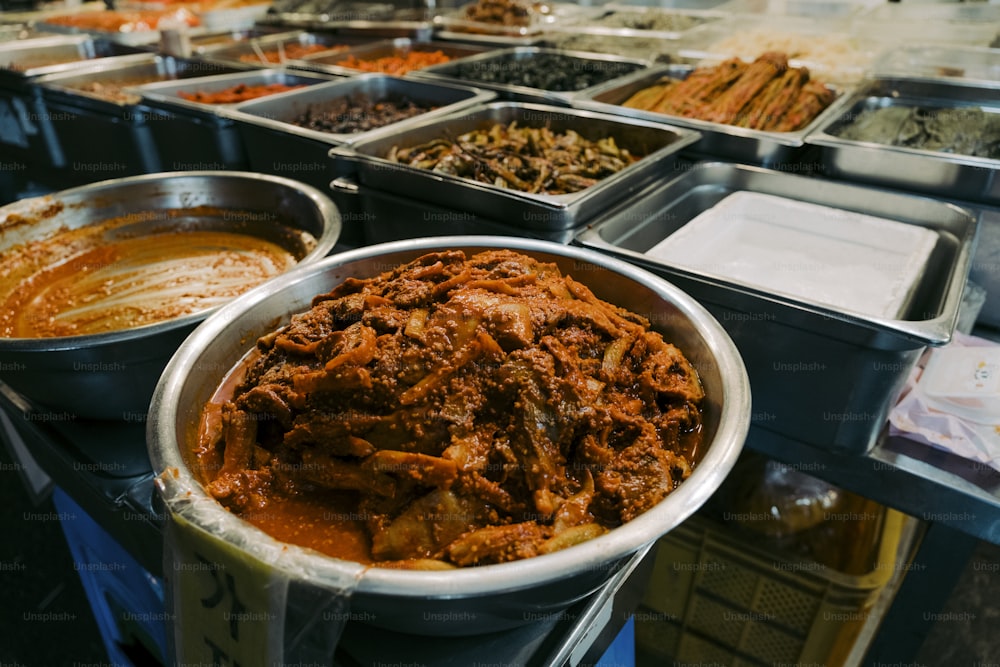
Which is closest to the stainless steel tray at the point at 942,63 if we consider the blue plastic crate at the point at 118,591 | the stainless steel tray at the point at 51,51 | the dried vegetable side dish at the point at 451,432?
the dried vegetable side dish at the point at 451,432

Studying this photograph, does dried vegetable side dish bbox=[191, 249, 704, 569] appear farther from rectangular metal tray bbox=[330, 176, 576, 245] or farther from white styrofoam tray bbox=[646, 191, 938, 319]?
rectangular metal tray bbox=[330, 176, 576, 245]

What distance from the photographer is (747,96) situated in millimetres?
Answer: 2949

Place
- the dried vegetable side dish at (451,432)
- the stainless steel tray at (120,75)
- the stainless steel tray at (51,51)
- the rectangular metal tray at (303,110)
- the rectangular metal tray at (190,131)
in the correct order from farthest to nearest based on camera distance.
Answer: the stainless steel tray at (51,51) → the stainless steel tray at (120,75) → the rectangular metal tray at (190,131) → the rectangular metal tray at (303,110) → the dried vegetable side dish at (451,432)

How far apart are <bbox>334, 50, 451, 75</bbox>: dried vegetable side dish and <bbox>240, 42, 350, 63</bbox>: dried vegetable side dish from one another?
21 centimetres

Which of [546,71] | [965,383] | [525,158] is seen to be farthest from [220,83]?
[965,383]

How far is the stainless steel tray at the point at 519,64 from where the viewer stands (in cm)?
312

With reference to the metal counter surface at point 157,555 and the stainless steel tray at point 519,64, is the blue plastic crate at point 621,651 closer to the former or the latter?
the metal counter surface at point 157,555

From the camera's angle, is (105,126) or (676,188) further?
(105,126)

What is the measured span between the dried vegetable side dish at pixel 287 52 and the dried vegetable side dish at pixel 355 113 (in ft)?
4.13

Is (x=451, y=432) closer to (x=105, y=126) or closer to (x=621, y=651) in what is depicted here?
(x=621, y=651)

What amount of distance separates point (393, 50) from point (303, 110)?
1.63 metres

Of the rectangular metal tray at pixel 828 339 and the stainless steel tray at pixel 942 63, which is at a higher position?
the stainless steel tray at pixel 942 63

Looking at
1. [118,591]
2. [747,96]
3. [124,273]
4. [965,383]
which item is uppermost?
[747,96]

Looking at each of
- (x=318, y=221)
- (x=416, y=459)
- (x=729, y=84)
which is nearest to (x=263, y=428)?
(x=416, y=459)
